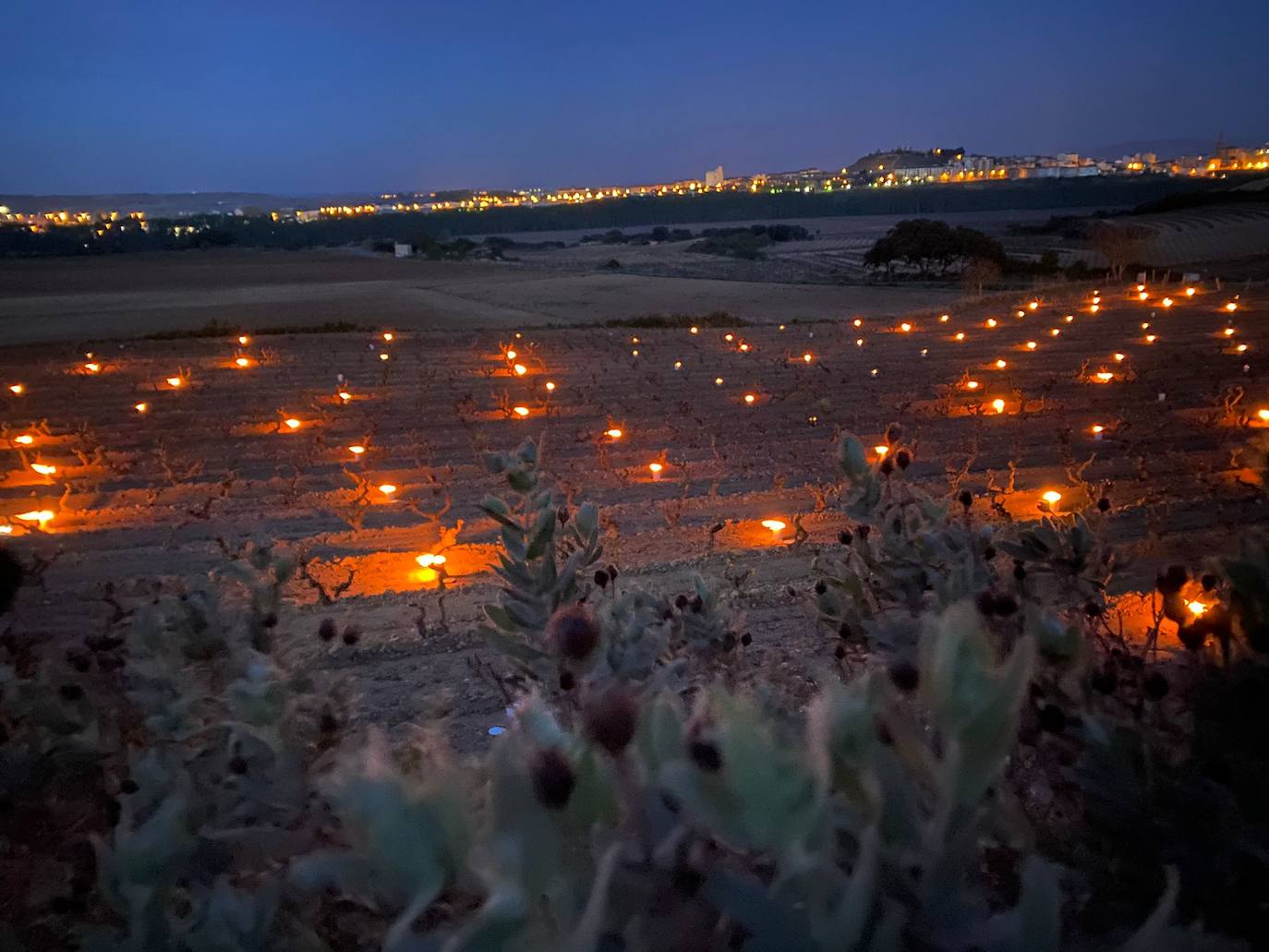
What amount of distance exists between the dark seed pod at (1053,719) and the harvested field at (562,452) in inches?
53.3

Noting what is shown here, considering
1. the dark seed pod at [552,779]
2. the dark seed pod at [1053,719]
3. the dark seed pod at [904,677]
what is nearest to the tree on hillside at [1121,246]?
the dark seed pod at [1053,719]

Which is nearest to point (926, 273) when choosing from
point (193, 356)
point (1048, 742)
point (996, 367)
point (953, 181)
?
point (996, 367)

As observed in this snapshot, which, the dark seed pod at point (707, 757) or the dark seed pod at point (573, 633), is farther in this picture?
the dark seed pod at point (573, 633)

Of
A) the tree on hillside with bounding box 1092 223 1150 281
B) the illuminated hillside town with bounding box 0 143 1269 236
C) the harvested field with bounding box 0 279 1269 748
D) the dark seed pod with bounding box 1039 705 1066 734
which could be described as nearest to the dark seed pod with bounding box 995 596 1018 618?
the dark seed pod with bounding box 1039 705 1066 734

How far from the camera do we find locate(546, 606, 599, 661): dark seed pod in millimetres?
1251

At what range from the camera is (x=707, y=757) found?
2.65ft

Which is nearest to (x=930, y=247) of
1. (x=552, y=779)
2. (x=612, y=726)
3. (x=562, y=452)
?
(x=562, y=452)

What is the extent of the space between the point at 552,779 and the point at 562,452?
7.18 meters

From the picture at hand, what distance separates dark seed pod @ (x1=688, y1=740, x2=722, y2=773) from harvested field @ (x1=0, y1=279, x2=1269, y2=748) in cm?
196

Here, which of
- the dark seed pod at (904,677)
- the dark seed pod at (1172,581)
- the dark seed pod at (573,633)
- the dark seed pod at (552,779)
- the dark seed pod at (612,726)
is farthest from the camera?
the dark seed pod at (1172,581)

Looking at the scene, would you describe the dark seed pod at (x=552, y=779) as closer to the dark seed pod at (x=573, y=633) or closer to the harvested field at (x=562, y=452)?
the dark seed pod at (x=573, y=633)

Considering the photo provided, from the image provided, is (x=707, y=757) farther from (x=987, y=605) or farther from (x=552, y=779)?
(x=987, y=605)

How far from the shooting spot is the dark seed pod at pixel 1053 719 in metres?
1.34

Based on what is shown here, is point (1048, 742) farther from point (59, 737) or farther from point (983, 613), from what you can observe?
point (59, 737)
